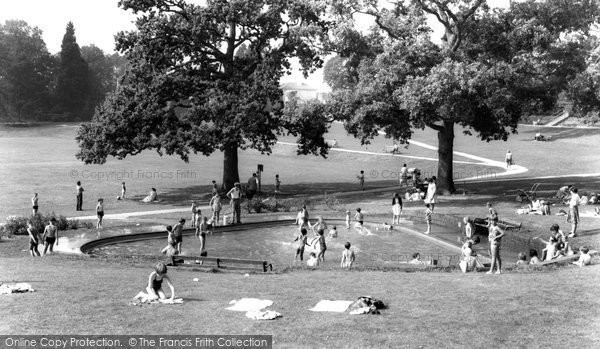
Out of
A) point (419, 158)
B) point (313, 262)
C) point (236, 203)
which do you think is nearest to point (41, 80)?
point (419, 158)

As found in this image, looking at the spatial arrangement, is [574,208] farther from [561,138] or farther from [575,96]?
[561,138]

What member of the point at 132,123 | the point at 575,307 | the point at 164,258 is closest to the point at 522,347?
the point at 575,307

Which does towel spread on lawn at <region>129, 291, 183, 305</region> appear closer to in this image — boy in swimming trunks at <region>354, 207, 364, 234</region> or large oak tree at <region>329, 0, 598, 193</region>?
boy in swimming trunks at <region>354, 207, 364, 234</region>

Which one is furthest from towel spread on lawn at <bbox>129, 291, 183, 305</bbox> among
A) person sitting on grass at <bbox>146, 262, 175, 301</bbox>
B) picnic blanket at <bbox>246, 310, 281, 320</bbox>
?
picnic blanket at <bbox>246, 310, 281, 320</bbox>

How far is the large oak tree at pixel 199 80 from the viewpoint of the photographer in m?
43.4

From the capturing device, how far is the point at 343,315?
15.0 metres

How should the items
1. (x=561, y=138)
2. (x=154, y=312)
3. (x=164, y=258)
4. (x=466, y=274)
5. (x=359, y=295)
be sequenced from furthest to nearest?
(x=561, y=138), (x=164, y=258), (x=466, y=274), (x=359, y=295), (x=154, y=312)

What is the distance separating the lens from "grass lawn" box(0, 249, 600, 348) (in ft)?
44.3

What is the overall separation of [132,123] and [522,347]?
35.8 meters

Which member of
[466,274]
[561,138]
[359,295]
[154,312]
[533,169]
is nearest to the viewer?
[154,312]

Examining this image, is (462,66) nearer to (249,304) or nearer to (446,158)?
(446,158)

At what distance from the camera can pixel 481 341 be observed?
13.2 metres

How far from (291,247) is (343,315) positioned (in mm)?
12489

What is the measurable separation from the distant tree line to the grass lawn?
327 feet
